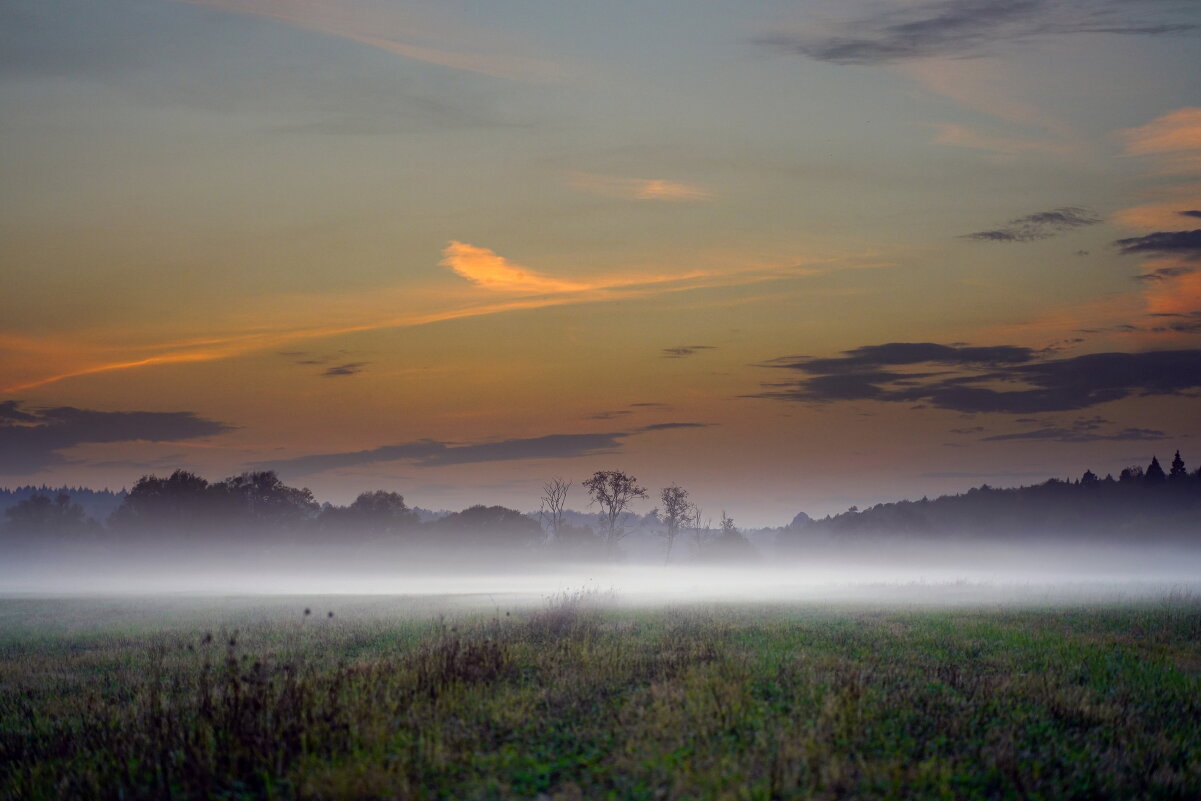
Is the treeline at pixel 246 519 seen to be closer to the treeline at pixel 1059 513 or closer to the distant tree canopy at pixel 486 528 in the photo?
the distant tree canopy at pixel 486 528

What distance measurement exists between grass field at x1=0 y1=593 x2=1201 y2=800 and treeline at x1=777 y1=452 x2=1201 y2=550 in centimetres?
13006

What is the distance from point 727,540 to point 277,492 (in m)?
67.8

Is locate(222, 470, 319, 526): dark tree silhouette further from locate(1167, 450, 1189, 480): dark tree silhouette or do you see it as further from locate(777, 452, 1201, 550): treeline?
locate(1167, 450, 1189, 480): dark tree silhouette

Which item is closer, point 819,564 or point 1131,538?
point 1131,538

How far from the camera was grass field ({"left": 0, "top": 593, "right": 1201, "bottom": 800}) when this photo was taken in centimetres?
909

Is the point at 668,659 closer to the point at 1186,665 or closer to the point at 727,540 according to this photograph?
the point at 1186,665

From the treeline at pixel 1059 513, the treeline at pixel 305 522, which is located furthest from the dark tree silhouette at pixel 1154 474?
the treeline at pixel 305 522

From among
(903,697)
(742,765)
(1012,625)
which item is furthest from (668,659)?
(1012,625)

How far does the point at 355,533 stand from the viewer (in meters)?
117

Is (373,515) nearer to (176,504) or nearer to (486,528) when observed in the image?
(486,528)

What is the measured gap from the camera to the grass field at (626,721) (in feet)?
29.8

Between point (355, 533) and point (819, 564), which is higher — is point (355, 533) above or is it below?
above

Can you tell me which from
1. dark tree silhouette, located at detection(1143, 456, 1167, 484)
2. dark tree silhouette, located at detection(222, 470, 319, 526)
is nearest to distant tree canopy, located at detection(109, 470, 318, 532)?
dark tree silhouette, located at detection(222, 470, 319, 526)

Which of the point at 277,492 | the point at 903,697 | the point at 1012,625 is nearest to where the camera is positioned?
the point at 903,697
